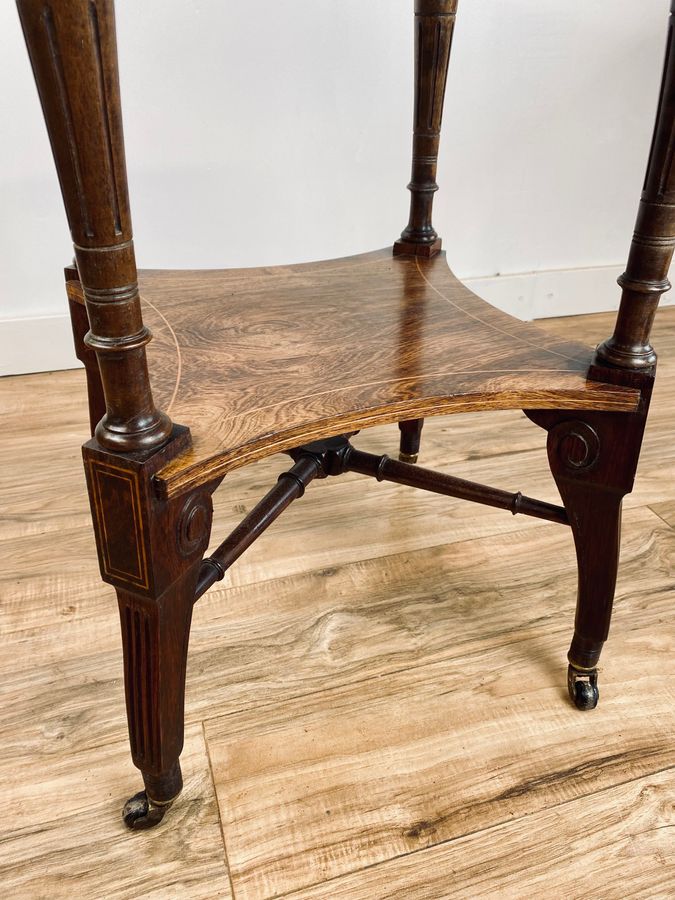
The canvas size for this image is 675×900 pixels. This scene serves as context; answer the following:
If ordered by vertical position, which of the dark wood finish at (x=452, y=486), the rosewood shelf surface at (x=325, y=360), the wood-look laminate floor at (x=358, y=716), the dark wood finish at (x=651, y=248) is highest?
the dark wood finish at (x=651, y=248)

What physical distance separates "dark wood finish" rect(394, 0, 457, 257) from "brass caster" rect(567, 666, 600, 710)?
563 mm

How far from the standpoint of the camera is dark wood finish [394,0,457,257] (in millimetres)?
852

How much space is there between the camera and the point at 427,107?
3.02ft

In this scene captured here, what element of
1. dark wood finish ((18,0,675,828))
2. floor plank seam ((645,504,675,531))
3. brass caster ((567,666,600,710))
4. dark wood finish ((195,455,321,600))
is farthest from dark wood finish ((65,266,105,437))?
floor plank seam ((645,504,675,531))

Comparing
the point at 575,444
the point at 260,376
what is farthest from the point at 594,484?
the point at 260,376

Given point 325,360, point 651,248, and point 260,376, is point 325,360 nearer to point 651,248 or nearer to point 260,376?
point 260,376

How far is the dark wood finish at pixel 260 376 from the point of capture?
0.41 metres

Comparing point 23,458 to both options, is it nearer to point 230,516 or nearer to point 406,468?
point 230,516

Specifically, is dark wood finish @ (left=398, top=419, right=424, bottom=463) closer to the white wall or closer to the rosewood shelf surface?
the rosewood shelf surface

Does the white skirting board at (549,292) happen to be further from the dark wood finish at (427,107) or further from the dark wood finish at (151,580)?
the dark wood finish at (151,580)

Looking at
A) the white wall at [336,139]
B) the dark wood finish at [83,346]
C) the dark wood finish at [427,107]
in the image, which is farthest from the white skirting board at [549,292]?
the dark wood finish at [427,107]

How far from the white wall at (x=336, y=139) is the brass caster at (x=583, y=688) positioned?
43.1 inches

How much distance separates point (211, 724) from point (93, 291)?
504 millimetres

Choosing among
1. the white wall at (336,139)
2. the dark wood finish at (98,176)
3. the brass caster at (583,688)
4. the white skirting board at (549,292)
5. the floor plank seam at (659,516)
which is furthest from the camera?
the white skirting board at (549,292)
